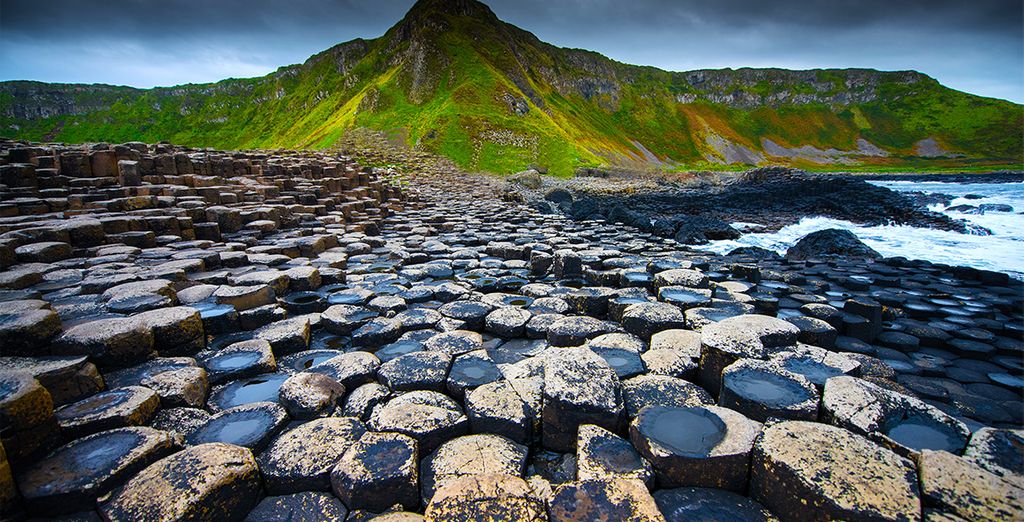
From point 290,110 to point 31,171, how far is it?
87.6m

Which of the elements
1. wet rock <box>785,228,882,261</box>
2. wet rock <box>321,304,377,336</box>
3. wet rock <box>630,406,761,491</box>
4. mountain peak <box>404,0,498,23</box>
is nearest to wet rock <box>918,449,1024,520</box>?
wet rock <box>630,406,761,491</box>

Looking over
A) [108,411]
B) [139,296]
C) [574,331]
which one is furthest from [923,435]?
[139,296]

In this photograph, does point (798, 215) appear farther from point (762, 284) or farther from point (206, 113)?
point (206, 113)

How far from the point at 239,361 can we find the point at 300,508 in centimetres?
189

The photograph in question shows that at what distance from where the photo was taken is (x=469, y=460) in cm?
249

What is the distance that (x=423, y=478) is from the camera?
7.84 feet

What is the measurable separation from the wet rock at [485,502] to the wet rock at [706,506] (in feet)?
2.28

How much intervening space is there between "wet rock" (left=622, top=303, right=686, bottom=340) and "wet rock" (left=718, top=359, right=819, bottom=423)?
98 centimetres

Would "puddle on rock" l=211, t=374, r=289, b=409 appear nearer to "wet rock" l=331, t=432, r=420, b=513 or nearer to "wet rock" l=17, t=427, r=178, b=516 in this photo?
"wet rock" l=17, t=427, r=178, b=516

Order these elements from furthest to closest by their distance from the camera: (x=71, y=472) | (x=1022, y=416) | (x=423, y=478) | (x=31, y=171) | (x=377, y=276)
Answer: (x=31, y=171), (x=377, y=276), (x=1022, y=416), (x=423, y=478), (x=71, y=472)

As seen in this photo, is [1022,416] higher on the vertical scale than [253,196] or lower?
lower

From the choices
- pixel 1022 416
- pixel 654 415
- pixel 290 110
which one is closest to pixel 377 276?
pixel 654 415

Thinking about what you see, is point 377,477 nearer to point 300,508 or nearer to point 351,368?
point 300,508

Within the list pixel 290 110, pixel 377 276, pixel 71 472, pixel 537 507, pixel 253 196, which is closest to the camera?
pixel 537 507
